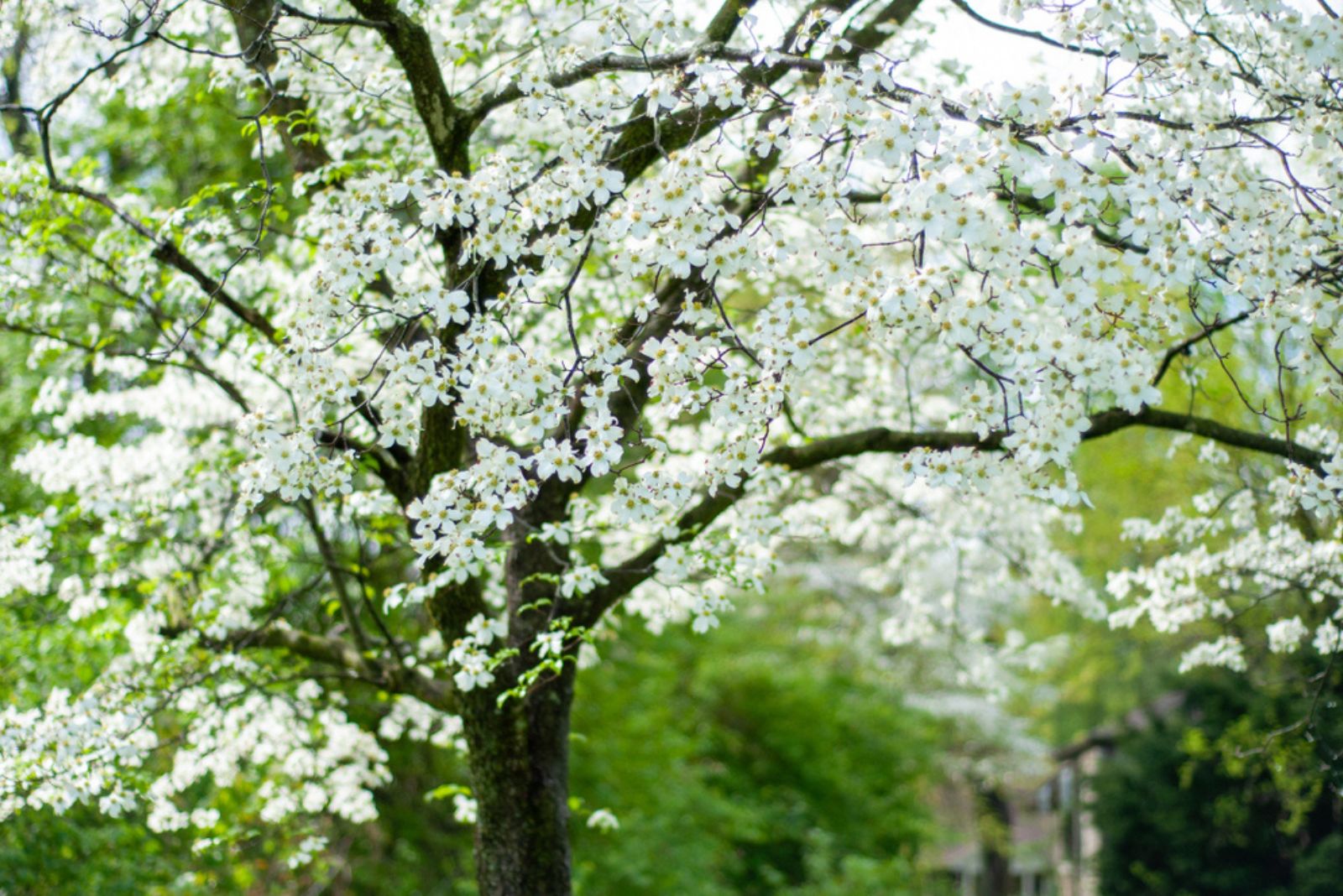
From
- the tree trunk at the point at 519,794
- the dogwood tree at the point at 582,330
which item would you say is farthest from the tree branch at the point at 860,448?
the tree trunk at the point at 519,794

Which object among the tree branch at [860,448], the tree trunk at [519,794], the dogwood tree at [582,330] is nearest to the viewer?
Answer: the dogwood tree at [582,330]

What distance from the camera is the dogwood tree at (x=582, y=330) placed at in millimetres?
3357

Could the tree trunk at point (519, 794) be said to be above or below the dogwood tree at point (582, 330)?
below

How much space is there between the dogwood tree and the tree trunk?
0.06ft

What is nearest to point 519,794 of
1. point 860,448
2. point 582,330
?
point 860,448

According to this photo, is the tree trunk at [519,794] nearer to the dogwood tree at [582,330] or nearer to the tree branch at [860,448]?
the dogwood tree at [582,330]

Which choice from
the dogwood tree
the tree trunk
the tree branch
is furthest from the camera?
the tree trunk

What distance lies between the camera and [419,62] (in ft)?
14.0

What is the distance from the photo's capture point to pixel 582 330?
237 inches

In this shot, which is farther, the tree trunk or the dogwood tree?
the tree trunk

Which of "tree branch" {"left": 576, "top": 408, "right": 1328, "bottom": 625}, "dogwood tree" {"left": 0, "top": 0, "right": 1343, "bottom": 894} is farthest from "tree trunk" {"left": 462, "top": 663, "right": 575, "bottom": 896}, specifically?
"tree branch" {"left": 576, "top": 408, "right": 1328, "bottom": 625}

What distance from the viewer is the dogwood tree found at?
11.0ft

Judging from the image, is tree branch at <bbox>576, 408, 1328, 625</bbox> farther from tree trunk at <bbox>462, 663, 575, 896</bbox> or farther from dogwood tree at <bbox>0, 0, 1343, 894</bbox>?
tree trunk at <bbox>462, 663, 575, 896</bbox>

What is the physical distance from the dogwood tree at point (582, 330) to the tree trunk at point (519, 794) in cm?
2
